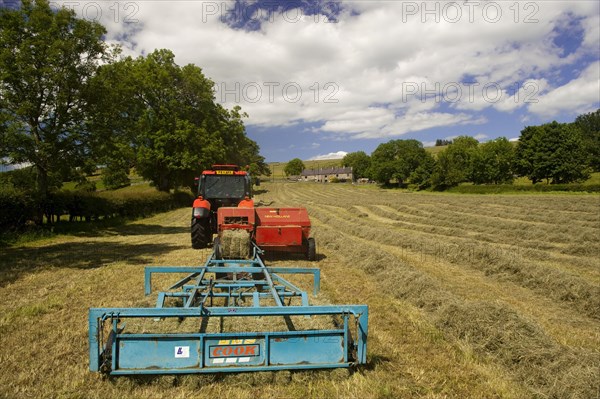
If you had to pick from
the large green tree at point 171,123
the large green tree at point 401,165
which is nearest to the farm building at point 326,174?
the large green tree at point 401,165

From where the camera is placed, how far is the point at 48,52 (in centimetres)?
1340

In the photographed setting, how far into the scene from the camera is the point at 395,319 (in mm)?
5539

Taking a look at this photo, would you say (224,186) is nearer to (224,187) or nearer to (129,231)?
(224,187)

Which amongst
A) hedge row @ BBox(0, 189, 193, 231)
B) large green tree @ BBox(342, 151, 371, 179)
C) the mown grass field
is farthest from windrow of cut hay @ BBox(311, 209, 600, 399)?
large green tree @ BBox(342, 151, 371, 179)

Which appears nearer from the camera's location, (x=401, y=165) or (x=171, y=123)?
(x=171, y=123)

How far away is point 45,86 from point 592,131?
107254 mm

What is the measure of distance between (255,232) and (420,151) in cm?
6526

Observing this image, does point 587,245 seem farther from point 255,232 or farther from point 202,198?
point 202,198

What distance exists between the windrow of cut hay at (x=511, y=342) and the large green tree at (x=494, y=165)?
201 feet

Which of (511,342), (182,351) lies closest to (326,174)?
(511,342)

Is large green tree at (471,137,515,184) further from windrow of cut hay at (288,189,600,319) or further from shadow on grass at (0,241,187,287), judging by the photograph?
shadow on grass at (0,241,187,287)

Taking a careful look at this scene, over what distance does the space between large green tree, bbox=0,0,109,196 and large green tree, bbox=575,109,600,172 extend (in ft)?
271

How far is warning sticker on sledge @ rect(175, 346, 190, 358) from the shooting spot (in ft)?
11.3

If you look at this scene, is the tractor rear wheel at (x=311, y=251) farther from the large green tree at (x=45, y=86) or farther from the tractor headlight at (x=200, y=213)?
the large green tree at (x=45, y=86)
